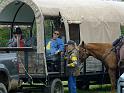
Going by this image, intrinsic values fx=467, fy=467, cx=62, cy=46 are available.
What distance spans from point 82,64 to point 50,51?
1.49 metres

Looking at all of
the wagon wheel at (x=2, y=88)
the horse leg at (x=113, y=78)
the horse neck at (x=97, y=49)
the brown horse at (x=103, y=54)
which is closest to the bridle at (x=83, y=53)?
the brown horse at (x=103, y=54)

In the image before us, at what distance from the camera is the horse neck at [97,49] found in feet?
46.5

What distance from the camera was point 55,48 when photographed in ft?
44.0

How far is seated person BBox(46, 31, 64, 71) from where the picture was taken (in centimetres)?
1327

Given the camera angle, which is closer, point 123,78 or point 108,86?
point 123,78

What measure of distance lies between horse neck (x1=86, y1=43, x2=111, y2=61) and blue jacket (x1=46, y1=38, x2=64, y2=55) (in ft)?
3.64

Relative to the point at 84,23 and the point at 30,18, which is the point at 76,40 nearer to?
the point at 84,23

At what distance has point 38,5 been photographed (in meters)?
13.2

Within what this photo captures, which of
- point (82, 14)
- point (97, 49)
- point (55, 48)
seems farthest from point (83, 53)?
point (82, 14)

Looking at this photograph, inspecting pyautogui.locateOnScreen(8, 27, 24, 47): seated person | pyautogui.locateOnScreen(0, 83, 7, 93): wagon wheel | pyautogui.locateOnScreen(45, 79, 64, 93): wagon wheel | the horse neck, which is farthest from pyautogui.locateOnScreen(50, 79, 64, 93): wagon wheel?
pyautogui.locateOnScreen(0, 83, 7, 93): wagon wheel

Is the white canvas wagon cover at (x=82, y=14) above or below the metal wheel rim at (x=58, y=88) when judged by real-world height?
above

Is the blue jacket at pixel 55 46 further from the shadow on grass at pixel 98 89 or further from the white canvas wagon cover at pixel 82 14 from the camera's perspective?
the shadow on grass at pixel 98 89

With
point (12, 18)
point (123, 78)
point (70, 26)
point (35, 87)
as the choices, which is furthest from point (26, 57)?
point (123, 78)

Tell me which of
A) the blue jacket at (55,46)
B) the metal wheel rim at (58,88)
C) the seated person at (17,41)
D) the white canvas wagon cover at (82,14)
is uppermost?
the white canvas wagon cover at (82,14)
